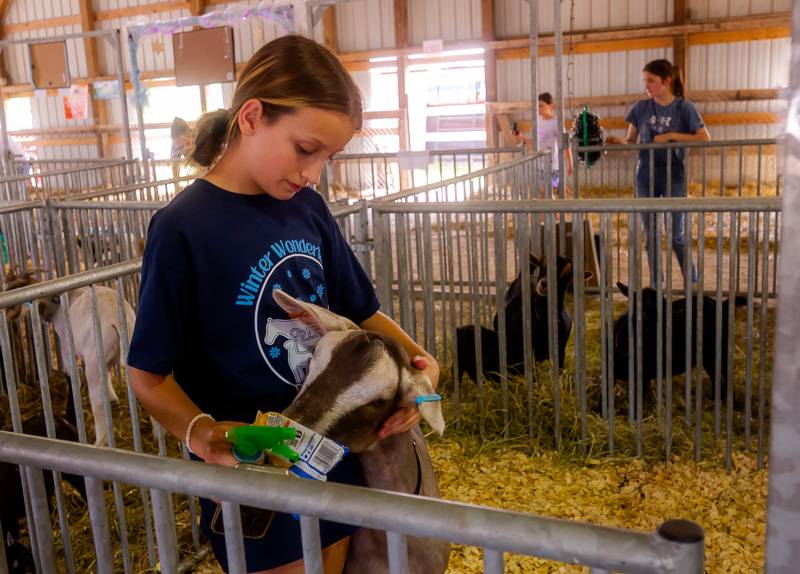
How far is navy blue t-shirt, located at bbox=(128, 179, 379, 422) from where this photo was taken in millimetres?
1498

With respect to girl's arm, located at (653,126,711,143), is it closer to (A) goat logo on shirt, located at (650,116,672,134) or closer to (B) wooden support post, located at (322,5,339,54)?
(A) goat logo on shirt, located at (650,116,672,134)

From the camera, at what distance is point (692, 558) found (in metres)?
0.75

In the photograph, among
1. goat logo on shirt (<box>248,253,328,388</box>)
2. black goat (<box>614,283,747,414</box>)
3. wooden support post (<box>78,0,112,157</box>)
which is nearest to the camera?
goat logo on shirt (<box>248,253,328,388</box>)

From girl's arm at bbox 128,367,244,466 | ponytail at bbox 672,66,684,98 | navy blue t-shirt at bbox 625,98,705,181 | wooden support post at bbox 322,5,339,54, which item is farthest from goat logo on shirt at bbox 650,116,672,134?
wooden support post at bbox 322,5,339,54

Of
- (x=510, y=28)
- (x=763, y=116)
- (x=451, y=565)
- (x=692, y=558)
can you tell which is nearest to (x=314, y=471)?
(x=692, y=558)

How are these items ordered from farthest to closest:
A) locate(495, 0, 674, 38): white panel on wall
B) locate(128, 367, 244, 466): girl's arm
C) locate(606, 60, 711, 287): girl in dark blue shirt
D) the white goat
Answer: locate(495, 0, 674, 38): white panel on wall → locate(606, 60, 711, 287): girl in dark blue shirt → the white goat → locate(128, 367, 244, 466): girl's arm

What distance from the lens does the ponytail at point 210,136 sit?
1.69 m

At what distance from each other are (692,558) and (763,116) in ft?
46.3

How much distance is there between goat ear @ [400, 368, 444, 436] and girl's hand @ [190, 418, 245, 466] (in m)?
0.34

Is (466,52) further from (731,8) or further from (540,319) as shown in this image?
(540,319)

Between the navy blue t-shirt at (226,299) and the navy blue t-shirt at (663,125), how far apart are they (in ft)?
20.0

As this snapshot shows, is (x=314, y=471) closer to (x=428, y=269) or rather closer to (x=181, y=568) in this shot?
(x=181, y=568)

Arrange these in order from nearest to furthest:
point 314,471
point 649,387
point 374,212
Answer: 1. point 314,471
2. point 374,212
3. point 649,387

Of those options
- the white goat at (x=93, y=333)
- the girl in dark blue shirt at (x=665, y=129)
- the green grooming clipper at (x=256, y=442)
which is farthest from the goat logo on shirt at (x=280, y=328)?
the girl in dark blue shirt at (x=665, y=129)
